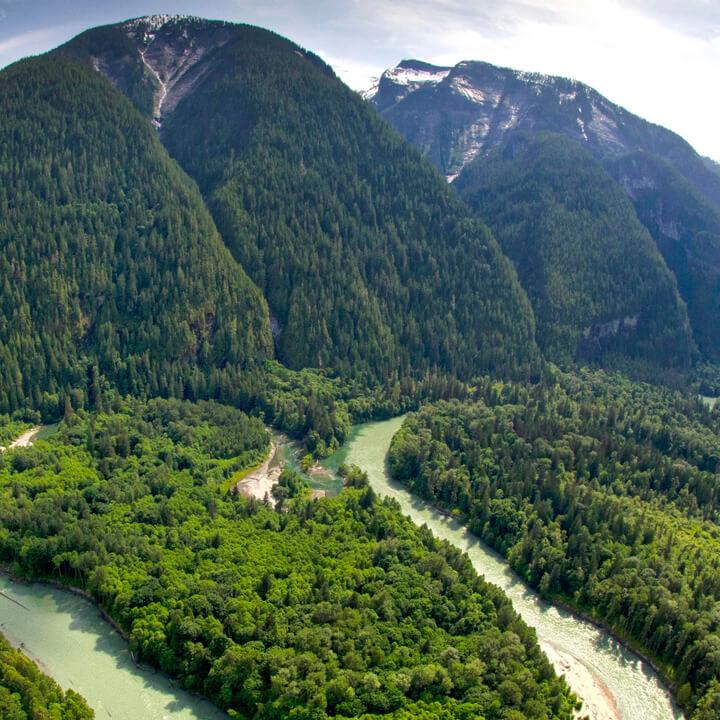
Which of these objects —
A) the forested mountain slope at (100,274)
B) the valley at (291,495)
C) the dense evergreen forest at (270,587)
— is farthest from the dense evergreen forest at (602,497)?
the forested mountain slope at (100,274)

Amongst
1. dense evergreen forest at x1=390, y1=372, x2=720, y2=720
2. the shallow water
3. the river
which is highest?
dense evergreen forest at x1=390, y1=372, x2=720, y2=720

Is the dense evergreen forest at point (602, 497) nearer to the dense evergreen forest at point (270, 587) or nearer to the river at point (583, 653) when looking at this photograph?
the river at point (583, 653)

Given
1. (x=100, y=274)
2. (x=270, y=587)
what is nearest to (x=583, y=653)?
(x=270, y=587)

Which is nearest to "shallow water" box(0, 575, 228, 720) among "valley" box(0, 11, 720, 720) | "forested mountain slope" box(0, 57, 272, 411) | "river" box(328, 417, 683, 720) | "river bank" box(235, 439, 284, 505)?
"valley" box(0, 11, 720, 720)

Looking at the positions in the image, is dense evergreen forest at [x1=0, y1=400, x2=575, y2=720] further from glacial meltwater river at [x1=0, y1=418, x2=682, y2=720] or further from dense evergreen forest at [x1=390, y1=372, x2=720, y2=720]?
dense evergreen forest at [x1=390, y1=372, x2=720, y2=720]

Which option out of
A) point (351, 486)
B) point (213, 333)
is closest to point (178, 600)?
point (351, 486)

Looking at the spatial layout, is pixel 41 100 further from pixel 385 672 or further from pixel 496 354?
pixel 385 672
